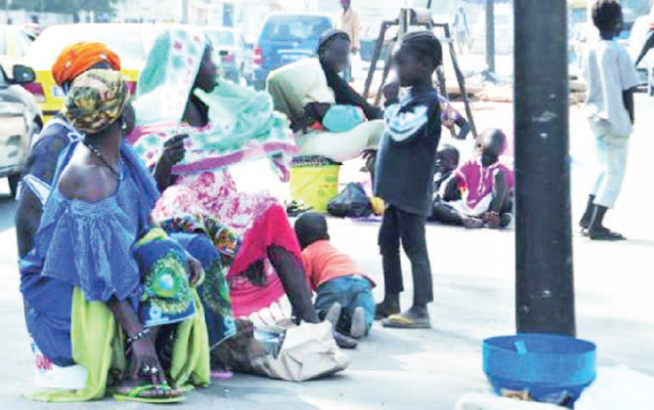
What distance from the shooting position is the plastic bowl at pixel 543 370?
5398 millimetres

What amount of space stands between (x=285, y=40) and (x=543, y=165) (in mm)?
30912

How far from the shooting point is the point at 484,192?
12.2m

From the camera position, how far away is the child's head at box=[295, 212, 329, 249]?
317 inches

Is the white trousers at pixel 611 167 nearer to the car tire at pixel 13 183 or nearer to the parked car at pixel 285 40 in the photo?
the car tire at pixel 13 183

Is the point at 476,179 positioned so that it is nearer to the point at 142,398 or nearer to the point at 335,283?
the point at 335,283

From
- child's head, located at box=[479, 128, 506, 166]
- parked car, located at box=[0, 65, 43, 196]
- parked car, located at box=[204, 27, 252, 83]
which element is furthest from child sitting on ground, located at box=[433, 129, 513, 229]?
parked car, located at box=[204, 27, 252, 83]

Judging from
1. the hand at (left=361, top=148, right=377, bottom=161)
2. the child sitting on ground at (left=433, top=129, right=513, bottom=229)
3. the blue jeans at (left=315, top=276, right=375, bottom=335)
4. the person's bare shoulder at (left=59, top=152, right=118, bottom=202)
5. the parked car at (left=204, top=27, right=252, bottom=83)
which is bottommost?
the parked car at (left=204, top=27, right=252, bottom=83)

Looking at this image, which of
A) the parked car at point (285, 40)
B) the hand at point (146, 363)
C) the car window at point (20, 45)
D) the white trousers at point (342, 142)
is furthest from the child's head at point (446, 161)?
the parked car at point (285, 40)

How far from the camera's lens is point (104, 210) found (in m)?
5.96

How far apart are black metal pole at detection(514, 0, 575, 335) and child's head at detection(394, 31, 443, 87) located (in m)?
2.36

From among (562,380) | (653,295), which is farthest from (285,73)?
(562,380)

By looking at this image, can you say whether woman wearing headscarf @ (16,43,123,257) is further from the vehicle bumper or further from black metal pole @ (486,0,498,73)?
the vehicle bumper

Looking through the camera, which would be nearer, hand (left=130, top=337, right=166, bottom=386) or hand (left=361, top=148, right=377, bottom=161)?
hand (left=130, top=337, right=166, bottom=386)

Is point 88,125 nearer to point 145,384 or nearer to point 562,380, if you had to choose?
point 145,384
